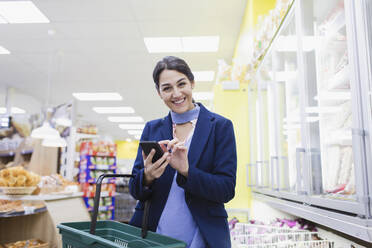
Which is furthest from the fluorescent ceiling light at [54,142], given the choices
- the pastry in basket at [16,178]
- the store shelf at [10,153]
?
the pastry in basket at [16,178]

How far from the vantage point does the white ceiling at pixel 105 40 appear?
15.5ft

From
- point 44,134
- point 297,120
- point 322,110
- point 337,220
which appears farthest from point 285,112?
point 44,134

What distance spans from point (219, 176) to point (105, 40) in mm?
5271

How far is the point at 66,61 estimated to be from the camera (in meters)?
6.93

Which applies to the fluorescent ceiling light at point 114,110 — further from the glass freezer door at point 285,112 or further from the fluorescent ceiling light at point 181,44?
the glass freezer door at point 285,112

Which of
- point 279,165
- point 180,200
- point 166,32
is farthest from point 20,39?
point 180,200

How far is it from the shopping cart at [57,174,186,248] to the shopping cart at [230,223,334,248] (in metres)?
0.99

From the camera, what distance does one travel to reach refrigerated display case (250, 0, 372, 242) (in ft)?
4.22

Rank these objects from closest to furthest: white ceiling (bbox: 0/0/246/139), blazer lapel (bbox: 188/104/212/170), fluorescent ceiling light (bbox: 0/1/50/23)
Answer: blazer lapel (bbox: 188/104/212/170), fluorescent ceiling light (bbox: 0/1/50/23), white ceiling (bbox: 0/0/246/139)

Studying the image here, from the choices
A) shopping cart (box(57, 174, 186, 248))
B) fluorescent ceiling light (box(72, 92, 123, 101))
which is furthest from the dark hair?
A: fluorescent ceiling light (box(72, 92, 123, 101))

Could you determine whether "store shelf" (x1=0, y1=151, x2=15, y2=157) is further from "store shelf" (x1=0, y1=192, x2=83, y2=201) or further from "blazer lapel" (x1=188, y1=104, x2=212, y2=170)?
"blazer lapel" (x1=188, y1=104, x2=212, y2=170)

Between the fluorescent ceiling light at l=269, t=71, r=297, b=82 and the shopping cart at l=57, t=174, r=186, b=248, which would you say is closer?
the shopping cart at l=57, t=174, r=186, b=248

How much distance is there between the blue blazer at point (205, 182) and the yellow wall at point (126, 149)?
72.9ft

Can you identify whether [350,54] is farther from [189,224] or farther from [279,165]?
[279,165]
